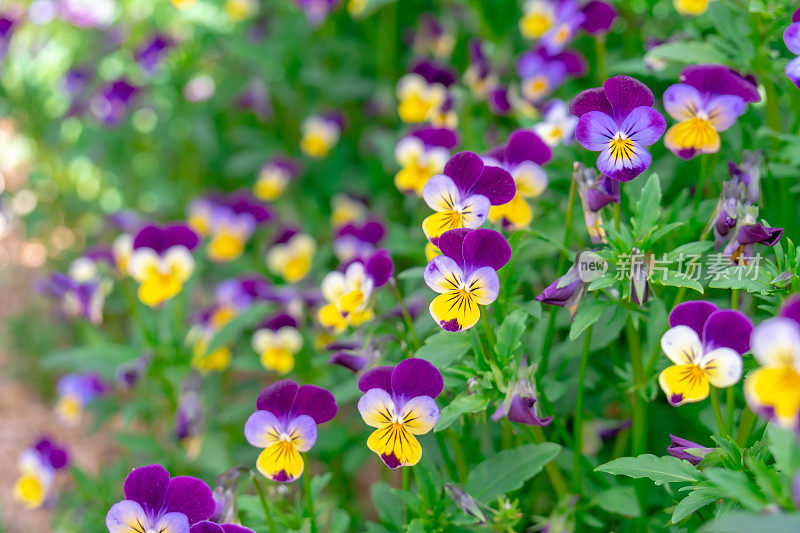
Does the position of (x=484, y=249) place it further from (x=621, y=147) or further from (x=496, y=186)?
(x=621, y=147)

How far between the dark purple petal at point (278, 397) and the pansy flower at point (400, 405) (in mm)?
116

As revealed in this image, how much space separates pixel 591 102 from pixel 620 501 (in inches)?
29.3

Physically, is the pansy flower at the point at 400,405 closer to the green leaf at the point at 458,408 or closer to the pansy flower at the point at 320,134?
the green leaf at the point at 458,408

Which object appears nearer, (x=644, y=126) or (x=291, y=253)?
(x=644, y=126)

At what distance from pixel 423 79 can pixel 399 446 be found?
5.26 feet

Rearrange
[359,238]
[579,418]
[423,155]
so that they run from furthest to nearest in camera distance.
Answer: [359,238], [423,155], [579,418]

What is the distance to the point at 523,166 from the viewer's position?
145 centimetres

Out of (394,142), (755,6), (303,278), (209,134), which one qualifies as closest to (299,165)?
(209,134)

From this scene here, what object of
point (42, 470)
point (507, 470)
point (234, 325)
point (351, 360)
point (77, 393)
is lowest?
point (77, 393)

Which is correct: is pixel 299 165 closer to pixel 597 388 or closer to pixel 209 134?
pixel 209 134

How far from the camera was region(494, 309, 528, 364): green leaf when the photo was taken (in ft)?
4.04

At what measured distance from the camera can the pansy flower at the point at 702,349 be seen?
1022 mm

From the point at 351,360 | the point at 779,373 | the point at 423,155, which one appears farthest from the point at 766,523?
the point at 423,155

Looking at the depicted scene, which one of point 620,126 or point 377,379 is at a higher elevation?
point 620,126
